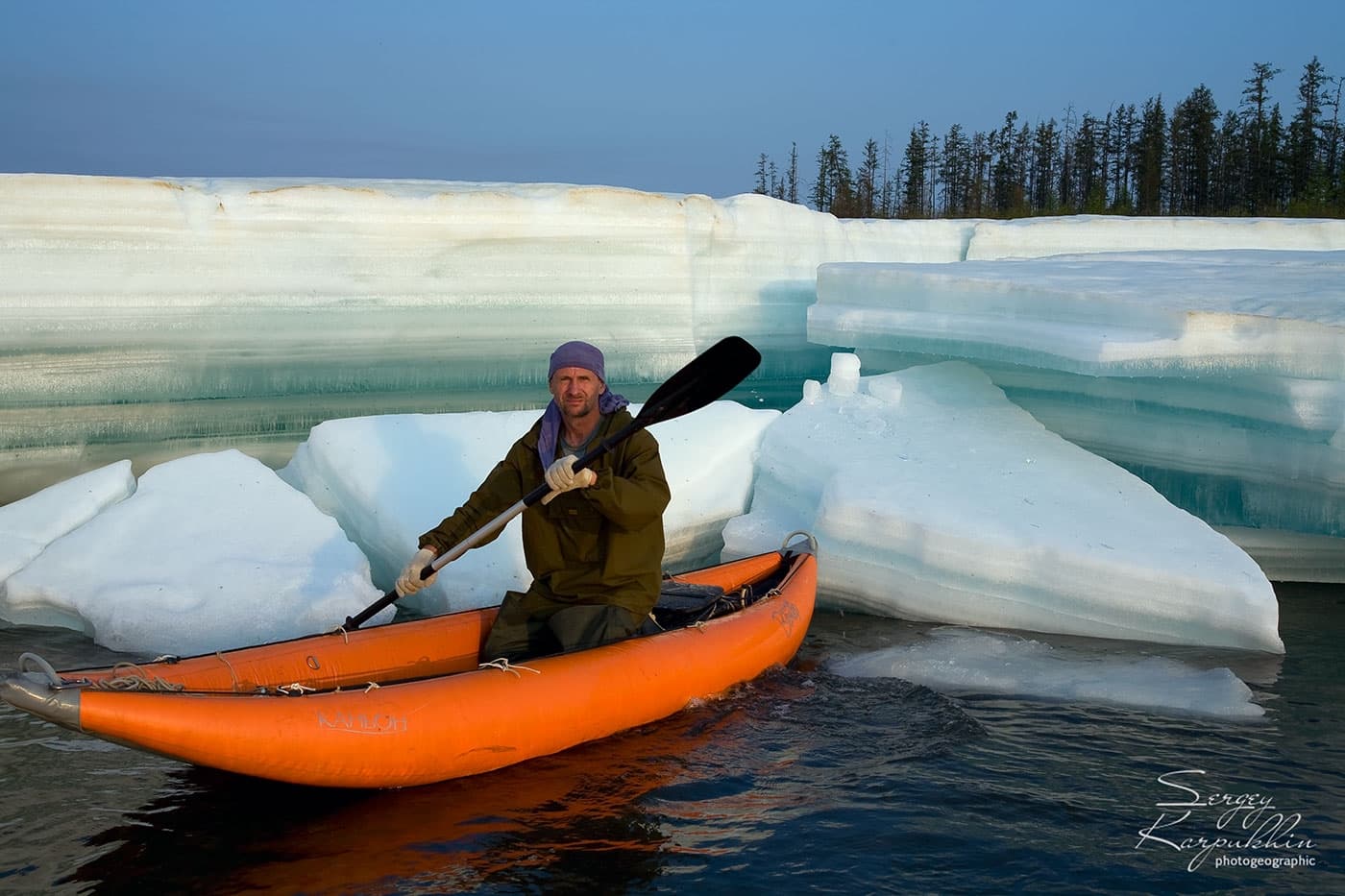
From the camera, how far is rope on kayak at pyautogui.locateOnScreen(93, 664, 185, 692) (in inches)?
123

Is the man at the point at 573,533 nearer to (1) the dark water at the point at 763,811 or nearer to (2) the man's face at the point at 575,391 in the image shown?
(2) the man's face at the point at 575,391

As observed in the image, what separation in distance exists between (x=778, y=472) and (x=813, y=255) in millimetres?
3470

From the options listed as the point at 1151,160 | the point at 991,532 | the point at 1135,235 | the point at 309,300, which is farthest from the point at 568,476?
the point at 1151,160

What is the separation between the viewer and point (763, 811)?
3.42 meters

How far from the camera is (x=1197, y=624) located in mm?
4992

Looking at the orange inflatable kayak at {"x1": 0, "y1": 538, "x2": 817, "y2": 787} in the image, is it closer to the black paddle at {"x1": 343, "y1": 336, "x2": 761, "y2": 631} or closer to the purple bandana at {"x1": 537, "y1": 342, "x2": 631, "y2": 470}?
the black paddle at {"x1": 343, "y1": 336, "x2": 761, "y2": 631}

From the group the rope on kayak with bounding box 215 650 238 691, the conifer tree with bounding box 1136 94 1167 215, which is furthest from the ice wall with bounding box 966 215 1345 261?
the conifer tree with bounding box 1136 94 1167 215

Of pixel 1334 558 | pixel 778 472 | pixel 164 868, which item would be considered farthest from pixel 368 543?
pixel 1334 558

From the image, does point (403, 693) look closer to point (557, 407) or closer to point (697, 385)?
point (557, 407)

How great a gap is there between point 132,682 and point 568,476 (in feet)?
4.26

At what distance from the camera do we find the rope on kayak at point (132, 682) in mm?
3133

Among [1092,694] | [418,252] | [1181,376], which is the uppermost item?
[418,252]

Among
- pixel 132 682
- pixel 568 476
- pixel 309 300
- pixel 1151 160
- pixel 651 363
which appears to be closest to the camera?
pixel 132 682

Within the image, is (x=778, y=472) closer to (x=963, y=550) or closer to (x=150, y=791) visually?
(x=963, y=550)
